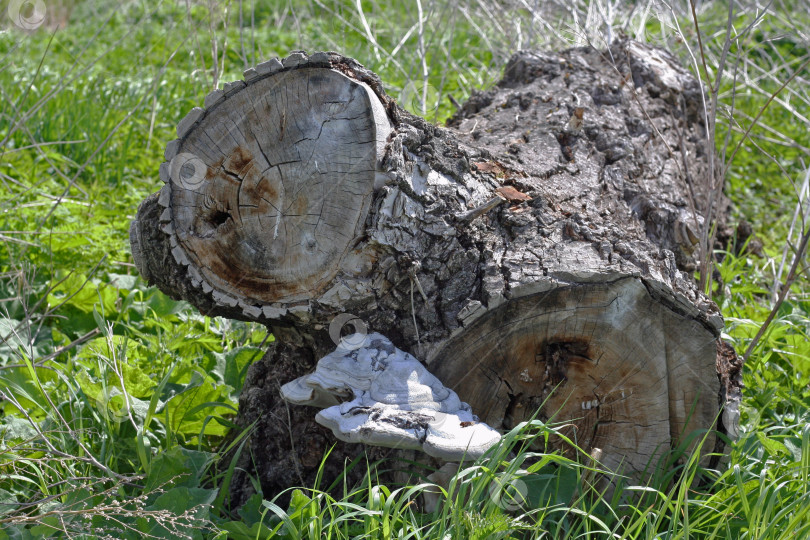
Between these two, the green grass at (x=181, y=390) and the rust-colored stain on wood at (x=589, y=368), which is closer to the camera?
the green grass at (x=181, y=390)

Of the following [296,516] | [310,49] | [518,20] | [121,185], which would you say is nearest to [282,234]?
[296,516]

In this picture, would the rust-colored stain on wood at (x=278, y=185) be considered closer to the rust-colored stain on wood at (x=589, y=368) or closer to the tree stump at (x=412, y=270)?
the tree stump at (x=412, y=270)

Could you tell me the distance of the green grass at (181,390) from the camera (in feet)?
6.27

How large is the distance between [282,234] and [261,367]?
617 mm

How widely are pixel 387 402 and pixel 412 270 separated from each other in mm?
390

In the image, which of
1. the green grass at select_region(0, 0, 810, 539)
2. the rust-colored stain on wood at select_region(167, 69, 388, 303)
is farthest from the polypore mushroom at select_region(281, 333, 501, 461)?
the rust-colored stain on wood at select_region(167, 69, 388, 303)

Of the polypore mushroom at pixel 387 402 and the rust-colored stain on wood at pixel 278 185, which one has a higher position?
the rust-colored stain on wood at pixel 278 185

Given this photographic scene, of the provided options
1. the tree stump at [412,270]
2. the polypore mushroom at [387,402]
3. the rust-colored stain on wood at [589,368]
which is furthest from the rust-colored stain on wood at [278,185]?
the rust-colored stain on wood at [589,368]

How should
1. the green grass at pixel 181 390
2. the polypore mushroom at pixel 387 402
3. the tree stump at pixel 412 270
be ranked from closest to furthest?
the polypore mushroom at pixel 387 402
the green grass at pixel 181 390
the tree stump at pixel 412 270

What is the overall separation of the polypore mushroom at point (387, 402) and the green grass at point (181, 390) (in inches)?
4.1

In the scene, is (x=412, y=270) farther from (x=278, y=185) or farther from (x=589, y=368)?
(x=589, y=368)

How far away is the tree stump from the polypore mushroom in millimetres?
113

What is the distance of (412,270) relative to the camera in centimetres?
205

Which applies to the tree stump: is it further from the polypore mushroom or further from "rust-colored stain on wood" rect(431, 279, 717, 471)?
the polypore mushroom
